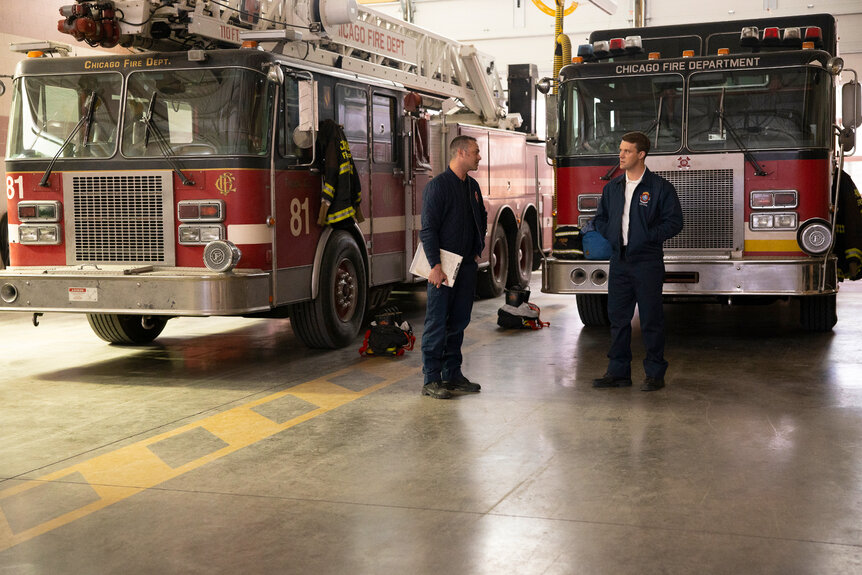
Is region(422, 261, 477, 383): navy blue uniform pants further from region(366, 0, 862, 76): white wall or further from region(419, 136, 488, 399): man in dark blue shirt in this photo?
region(366, 0, 862, 76): white wall

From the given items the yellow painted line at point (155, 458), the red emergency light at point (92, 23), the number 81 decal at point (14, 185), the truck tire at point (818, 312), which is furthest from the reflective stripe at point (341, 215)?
the truck tire at point (818, 312)

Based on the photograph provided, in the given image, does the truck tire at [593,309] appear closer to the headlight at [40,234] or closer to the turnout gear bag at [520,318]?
the turnout gear bag at [520,318]

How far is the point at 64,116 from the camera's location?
9.48 m

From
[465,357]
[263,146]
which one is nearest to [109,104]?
[263,146]

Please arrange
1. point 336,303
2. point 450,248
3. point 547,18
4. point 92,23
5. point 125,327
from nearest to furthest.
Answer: point 450,248, point 92,23, point 336,303, point 125,327, point 547,18

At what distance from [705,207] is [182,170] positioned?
490 centimetres

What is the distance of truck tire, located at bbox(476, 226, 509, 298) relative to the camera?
1477 cm

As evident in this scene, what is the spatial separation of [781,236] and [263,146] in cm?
487

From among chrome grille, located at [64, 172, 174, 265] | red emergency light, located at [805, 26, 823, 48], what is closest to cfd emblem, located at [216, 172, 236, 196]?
chrome grille, located at [64, 172, 174, 265]

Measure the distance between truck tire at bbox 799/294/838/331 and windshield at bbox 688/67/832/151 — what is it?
1.86 metres

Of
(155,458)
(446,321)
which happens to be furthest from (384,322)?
(155,458)

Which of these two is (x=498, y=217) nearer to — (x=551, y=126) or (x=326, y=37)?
(x=551, y=126)

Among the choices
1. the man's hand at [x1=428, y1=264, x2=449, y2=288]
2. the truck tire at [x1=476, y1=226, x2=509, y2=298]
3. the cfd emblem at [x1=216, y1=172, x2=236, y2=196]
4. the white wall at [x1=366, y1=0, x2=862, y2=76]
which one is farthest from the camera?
the white wall at [x1=366, y1=0, x2=862, y2=76]

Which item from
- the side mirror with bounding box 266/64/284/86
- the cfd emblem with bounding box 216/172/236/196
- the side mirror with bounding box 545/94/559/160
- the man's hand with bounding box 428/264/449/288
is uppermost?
the side mirror with bounding box 266/64/284/86
